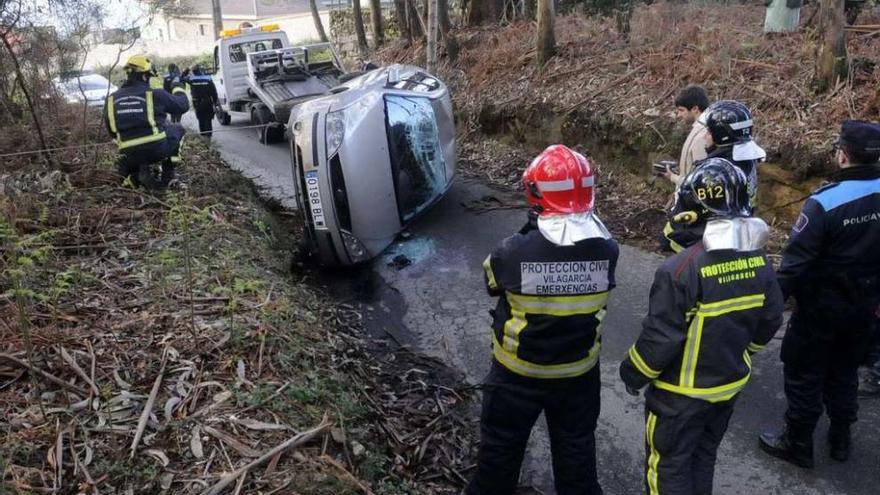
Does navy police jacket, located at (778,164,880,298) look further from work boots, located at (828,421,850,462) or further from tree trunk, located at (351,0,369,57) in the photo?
tree trunk, located at (351,0,369,57)

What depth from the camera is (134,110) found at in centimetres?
709

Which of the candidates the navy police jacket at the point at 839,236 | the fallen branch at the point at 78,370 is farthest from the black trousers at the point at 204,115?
the navy police jacket at the point at 839,236

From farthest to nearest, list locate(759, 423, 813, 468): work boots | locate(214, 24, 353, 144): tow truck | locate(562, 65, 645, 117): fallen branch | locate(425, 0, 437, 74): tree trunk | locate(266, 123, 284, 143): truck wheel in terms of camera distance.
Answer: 1. locate(266, 123, 284, 143): truck wheel
2. locate(214, 24, 353, 144): tow truck
3. locate(425, 0, 437, 74): tree trunk
4. locate(562, 65, 645, 117): fallen branch
5. locate(759, 423, 813, 468): work boots

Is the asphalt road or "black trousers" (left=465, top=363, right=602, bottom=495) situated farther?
the asphalt road

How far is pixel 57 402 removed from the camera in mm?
3494

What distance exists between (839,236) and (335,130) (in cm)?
467

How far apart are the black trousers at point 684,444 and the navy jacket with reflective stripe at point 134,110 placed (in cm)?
639

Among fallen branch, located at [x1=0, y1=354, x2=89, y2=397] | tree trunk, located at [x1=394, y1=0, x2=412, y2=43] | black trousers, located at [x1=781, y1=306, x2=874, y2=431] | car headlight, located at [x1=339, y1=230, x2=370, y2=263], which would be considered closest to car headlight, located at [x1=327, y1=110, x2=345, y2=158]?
car headlight, located at [x1=339, y1=230, x2=370, y2=263]

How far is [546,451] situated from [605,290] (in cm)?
152

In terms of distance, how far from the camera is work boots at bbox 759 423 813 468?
3.75 metres

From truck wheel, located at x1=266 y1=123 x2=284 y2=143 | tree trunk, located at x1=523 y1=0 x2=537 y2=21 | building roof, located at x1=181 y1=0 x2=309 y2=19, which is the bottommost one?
truck wheel, located at x1=266 y1=123 x2=284 y2=143

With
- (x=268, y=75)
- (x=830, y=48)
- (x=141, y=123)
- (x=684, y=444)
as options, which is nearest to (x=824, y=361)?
(x=684, y=444)

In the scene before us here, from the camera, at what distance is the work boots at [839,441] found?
3.78 meters

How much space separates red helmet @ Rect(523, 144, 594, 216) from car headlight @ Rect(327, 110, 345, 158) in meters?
3.96
